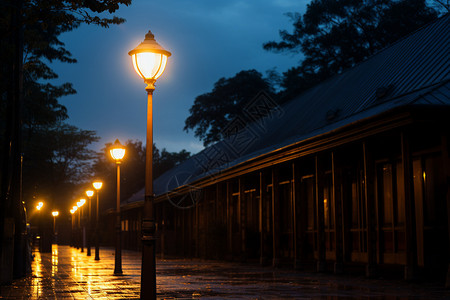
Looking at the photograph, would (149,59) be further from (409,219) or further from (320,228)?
(320,228)

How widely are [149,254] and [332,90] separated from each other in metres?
15.4

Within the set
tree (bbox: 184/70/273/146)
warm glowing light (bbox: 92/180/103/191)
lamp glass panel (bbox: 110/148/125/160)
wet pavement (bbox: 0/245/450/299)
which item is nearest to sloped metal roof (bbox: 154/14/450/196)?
wet pavement (bbox: 0/245/450/299)

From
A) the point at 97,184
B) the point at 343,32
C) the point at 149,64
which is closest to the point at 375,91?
the point at 149,64

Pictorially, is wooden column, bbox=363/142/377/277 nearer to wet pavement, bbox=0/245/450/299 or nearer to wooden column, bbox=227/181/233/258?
wet pavement, bbox=0/245/450/299

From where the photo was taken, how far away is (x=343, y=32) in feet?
166

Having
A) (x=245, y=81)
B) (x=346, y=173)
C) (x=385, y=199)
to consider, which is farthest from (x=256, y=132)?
(x=245, y=81)

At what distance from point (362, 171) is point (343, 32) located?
3464 cm

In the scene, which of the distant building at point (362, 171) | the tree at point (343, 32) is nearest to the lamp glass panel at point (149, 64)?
the distant building at point (362, 171)

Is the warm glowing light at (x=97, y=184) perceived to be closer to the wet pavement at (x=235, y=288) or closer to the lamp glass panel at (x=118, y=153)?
the lamp glass panel at (x=118, y=153)

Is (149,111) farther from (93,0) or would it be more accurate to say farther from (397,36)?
(397,36)

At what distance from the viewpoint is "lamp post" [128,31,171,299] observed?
869 centimetres

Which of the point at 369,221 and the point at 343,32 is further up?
the point at 343,32

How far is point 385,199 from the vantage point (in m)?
16.8

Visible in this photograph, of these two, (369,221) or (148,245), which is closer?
(148,245)
